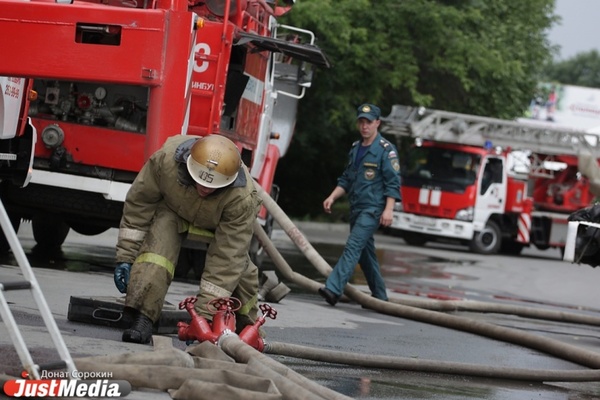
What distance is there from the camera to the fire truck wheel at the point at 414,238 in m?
29.0

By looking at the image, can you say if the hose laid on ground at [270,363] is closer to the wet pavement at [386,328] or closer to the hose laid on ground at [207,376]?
the hose laid on ground at [207,376]

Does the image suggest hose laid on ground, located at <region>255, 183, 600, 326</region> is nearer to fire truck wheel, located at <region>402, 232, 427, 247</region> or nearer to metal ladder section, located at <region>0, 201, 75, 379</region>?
metal ladder section, located at <region>0, 201, 75, 379</region>

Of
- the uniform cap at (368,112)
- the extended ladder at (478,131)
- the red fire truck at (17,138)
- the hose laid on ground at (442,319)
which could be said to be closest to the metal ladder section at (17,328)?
the hose laid on ground at (442,319)

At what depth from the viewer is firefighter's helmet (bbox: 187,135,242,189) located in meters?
7.32

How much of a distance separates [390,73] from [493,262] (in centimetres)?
555

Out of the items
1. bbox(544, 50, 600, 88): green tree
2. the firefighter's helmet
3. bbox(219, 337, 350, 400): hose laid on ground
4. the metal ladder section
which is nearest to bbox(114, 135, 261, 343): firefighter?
the firefighter's helmet

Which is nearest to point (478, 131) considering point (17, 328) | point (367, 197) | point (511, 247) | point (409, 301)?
point (511, 247)

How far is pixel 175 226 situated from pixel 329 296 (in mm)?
4603

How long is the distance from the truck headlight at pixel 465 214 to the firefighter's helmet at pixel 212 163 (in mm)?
20911

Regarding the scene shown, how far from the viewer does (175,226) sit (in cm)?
774

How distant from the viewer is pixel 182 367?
6152 mm

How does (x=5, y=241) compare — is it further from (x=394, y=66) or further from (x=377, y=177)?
(x=394, y=66)

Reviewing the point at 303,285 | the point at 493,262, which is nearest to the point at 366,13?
the point at 493,262

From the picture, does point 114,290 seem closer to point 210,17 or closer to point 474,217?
point 210,17
